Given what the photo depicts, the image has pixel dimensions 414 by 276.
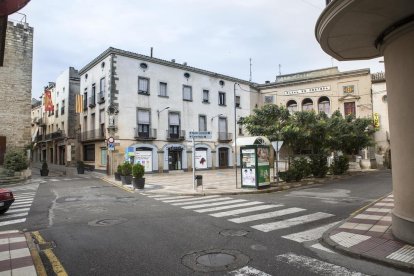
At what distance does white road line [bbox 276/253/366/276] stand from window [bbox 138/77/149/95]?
25.5m

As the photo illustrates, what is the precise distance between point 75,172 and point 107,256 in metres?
27.3

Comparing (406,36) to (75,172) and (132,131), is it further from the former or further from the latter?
(75,172)

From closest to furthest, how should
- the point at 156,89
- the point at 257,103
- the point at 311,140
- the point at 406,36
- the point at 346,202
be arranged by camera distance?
the point at 406,36 → the point at 346,202 → the point at 311,140 → the point at 156,89 → the point at 257,103

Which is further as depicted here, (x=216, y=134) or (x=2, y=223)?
(x=216, y=134)

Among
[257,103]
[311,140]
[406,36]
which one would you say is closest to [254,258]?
[406,36]

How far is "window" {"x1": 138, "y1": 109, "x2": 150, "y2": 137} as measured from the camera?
28.9 metres

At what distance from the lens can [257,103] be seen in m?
40.8

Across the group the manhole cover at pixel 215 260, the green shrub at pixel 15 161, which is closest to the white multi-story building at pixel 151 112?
the green shrub at pixel 15 161

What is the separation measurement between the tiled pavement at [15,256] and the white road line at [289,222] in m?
4.94

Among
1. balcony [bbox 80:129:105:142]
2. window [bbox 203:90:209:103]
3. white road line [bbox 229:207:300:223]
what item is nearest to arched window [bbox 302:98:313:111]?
window [bbox 203:90:209:103]

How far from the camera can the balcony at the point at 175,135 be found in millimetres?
30516

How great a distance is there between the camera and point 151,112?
97.0 ft

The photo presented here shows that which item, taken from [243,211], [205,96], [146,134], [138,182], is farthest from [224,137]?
[243,211]

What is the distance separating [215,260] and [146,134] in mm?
24472
